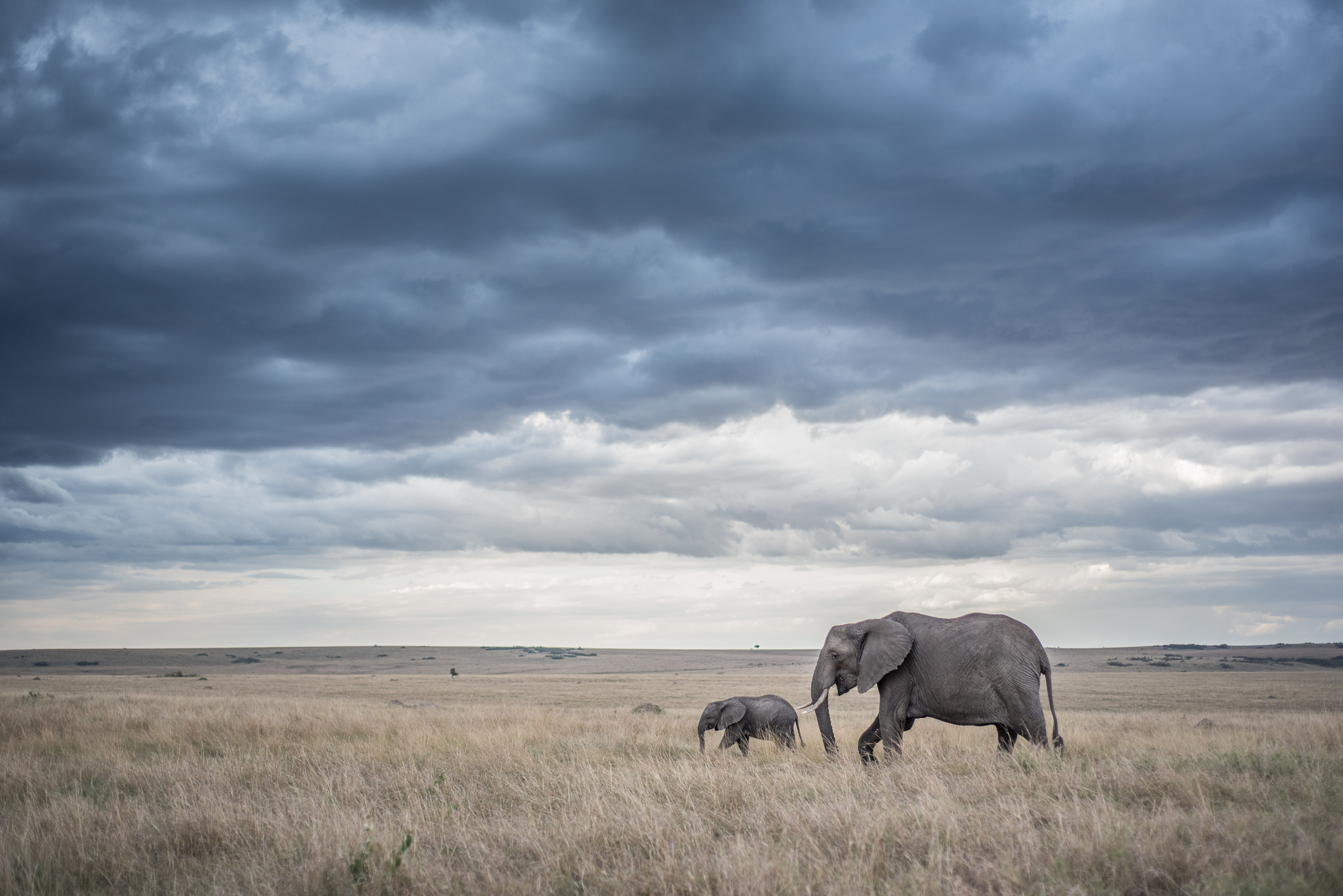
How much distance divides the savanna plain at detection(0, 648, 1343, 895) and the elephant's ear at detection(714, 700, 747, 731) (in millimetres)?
715

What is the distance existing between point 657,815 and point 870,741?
20.8ft

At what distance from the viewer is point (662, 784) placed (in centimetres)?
927

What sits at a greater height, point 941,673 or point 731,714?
point 941,673

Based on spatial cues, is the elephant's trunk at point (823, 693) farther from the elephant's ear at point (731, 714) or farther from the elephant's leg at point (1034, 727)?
the elephant's leg at point (1034, 727)

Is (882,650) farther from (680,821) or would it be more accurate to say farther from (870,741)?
(680,821)

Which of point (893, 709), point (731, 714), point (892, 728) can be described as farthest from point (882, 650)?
point (731, 714)

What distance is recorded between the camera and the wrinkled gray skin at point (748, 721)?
15.8 metres

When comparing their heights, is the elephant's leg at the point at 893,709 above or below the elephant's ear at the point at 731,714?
above

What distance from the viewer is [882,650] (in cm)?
1302

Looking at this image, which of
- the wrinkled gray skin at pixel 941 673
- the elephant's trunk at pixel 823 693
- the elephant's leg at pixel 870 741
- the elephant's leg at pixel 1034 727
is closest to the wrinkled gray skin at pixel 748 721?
the elephant's trunk at pixel 823 693

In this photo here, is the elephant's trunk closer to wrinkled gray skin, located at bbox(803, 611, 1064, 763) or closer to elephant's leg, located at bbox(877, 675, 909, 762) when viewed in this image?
wrinkled gray skin, located at bbox(803, 611, 1064, 763)

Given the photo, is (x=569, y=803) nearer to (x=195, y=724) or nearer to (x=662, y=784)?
(x=662, y=784)

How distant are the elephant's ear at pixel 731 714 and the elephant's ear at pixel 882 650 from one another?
3421mm

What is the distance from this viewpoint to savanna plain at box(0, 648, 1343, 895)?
19.2 ft
